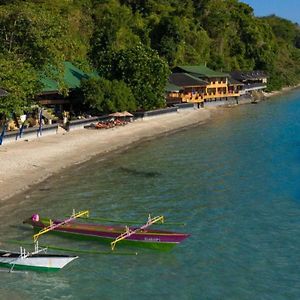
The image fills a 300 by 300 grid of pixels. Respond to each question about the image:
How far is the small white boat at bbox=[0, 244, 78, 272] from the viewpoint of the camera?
71.5 feet

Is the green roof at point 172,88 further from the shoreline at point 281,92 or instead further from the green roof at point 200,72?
the shoreline at point 281,92

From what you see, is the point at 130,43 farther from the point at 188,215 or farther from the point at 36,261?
the point at 36,261

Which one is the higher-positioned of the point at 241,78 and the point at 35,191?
the point at 241,78

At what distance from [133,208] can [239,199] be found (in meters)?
7.45

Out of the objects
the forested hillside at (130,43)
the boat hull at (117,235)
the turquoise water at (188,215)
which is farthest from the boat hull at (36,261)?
the forested hillside at (130,43)

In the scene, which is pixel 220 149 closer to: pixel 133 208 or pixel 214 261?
pixel 133 208

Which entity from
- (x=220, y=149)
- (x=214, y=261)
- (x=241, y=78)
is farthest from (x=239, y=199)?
(x=241, y=78)

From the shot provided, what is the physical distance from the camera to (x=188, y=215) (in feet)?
102

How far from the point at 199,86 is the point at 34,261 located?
80.8m

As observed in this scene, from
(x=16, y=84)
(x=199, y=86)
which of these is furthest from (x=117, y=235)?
(x=199, y=86)

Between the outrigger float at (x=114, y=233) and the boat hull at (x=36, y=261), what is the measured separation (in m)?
3.10

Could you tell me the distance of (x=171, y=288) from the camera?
837 inches

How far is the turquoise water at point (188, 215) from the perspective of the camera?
21.4 meters

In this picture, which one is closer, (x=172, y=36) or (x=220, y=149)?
(x=220, y=149)
